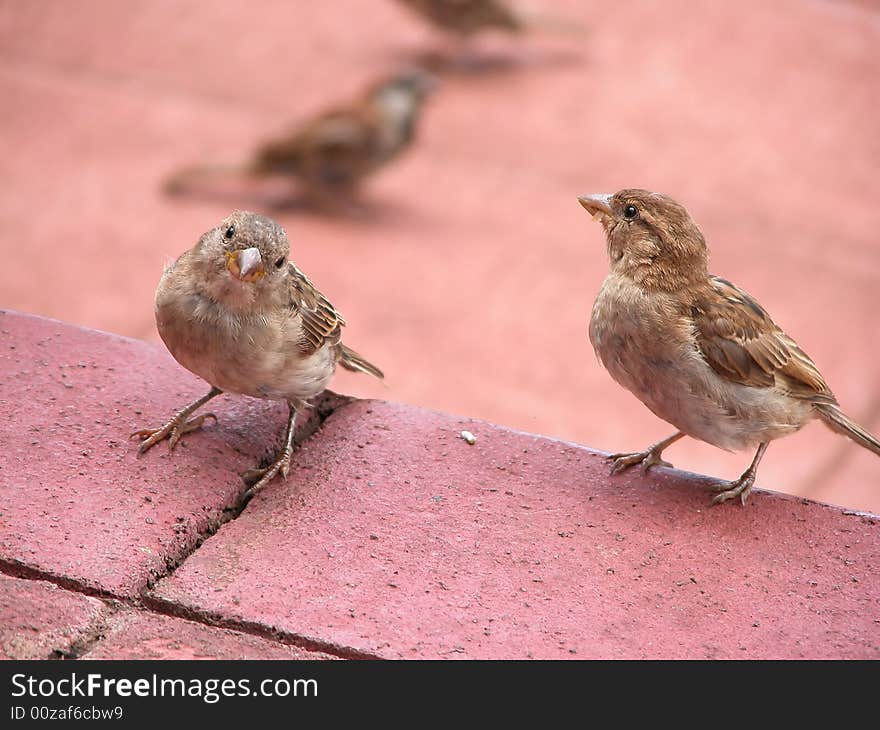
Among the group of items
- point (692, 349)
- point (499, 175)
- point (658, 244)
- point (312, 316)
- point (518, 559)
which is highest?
point (658, 244)

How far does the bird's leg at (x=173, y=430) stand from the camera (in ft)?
9.52

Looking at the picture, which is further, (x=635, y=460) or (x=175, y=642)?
(x=635, y=460)

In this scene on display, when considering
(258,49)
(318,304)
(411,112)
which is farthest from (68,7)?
(318,304)

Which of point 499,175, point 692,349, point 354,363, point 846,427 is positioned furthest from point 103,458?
point 499,175

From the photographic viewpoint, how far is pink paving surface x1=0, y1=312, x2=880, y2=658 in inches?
95.2

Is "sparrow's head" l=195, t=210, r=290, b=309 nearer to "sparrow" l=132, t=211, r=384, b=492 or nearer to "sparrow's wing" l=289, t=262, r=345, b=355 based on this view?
"sparrow" l=132, t=211, r=384, b=492

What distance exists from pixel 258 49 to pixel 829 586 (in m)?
6.40

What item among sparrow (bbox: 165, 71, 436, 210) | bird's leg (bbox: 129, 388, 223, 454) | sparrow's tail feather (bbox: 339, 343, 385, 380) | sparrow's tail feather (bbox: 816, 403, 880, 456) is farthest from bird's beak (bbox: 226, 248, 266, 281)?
sparrow (bbox: 165, 71, 436, 210)

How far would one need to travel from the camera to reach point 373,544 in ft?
8.75

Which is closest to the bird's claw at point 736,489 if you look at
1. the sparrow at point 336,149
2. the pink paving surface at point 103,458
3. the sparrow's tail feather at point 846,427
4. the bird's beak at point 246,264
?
the sparrow's tail feather at point 846,427

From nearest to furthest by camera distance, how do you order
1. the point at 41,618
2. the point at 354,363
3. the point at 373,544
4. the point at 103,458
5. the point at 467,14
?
1. the point at 41,618
2. the point at 373,544
3. the point at 103,458
4. the point at 354,363
5. the point at 467,14

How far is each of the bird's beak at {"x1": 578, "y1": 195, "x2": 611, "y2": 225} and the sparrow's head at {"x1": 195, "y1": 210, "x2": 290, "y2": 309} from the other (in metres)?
0.77

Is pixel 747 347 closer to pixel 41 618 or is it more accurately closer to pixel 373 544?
pixel 373 544

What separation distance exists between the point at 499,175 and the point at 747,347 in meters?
4.47
